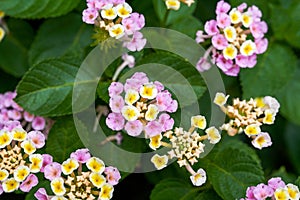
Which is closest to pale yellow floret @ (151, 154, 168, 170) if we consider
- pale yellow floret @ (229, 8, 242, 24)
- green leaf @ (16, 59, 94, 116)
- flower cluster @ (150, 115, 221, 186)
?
flower cluster @ (150, 115, 221, 186)

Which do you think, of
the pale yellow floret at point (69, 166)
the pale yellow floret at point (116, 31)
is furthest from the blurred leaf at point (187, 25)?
the pale yellow floret at point (69, 166)

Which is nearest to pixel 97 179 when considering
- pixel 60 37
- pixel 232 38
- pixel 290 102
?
pixel 232 38

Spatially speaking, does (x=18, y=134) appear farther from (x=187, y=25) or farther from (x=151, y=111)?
(x=187, y=25)

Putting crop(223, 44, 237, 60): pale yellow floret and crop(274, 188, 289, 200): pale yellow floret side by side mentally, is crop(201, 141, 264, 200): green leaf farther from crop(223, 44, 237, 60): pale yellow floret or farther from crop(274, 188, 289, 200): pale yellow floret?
crop(223, 44, 237, 60): pale yellow floret

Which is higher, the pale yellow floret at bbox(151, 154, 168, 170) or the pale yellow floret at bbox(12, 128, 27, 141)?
the pale yellow floret at bbox(12, 128, 27, 141)

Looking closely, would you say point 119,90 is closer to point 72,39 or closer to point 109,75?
point 109,75
